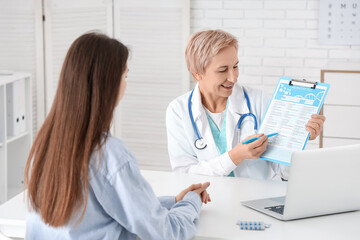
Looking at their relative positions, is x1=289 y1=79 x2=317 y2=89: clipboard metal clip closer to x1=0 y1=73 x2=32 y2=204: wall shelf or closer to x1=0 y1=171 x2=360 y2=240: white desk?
x1=0 y1=171 x2=360 y2=240: white desk

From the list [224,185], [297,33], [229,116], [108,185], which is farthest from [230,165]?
[297,33]

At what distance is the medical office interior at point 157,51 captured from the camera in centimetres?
417

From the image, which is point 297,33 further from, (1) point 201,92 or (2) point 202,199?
(2) point 202,199

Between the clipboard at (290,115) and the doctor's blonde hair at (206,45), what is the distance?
0.42 meters

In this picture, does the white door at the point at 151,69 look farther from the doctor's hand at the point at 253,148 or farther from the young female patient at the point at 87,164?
the young female patient at the point at 87,164

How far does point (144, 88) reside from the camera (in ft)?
15.1

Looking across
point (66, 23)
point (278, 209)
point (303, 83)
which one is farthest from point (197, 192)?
point (66, 23)

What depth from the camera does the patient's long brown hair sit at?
1.56 m

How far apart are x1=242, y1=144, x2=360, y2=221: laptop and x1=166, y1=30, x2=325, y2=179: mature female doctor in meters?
0.61

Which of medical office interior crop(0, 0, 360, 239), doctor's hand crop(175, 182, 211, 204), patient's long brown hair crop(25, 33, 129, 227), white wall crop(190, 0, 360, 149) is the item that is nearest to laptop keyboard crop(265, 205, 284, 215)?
doctor's hand crop(175, 182, 211, 204)

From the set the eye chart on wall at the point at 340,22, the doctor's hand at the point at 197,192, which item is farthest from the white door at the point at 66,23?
the doctor's hand at the point at 197,192

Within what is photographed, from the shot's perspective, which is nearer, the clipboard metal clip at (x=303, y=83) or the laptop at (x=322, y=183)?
the laptop at (x=322, y=183)

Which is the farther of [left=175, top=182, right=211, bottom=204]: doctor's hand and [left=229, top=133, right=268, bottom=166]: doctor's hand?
[left=229, top=133, right=268, bottom=166]: doctor's hand

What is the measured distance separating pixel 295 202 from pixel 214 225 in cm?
29
